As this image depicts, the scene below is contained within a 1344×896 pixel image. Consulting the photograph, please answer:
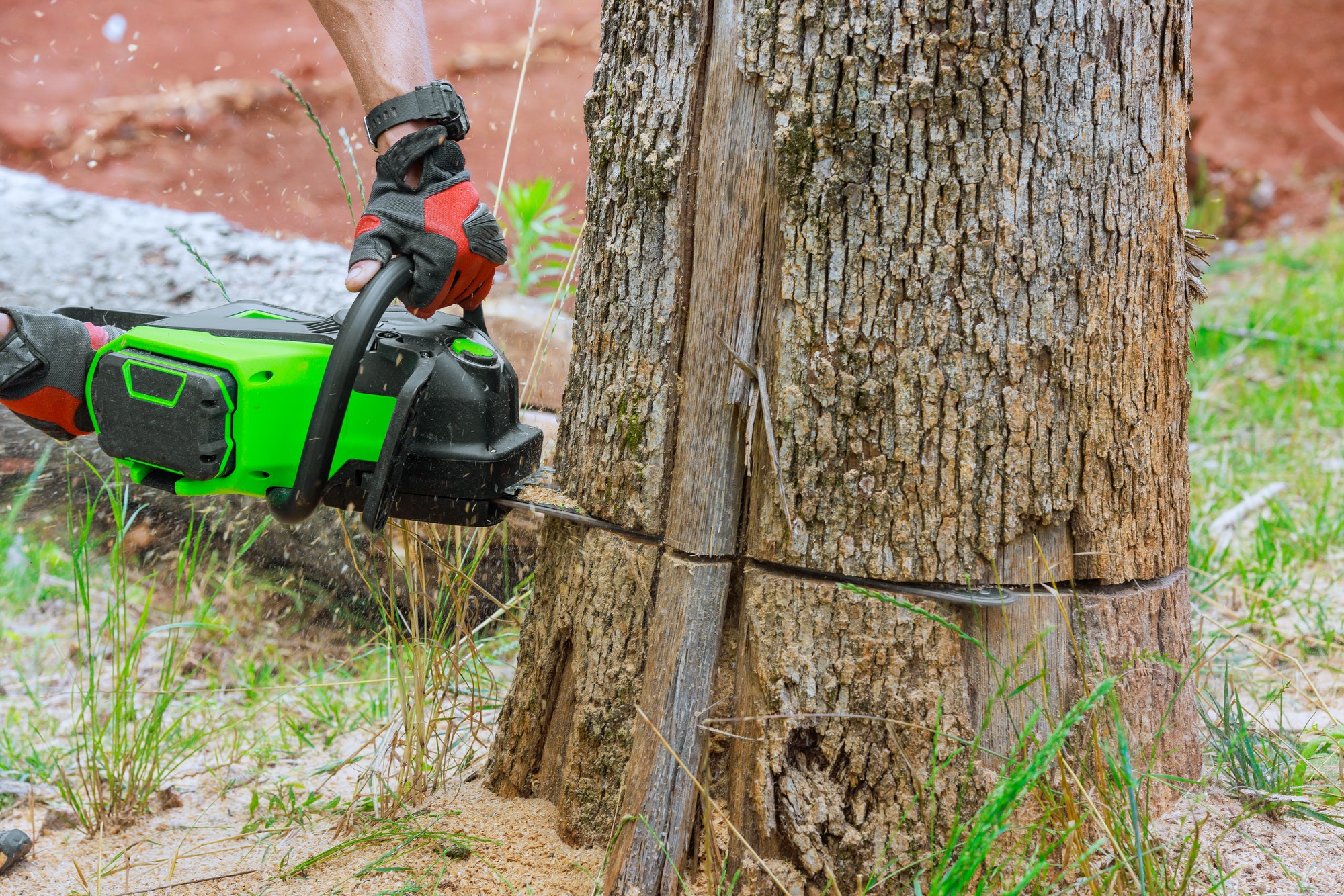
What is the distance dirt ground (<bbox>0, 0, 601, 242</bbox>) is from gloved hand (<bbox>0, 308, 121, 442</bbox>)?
19.4ft

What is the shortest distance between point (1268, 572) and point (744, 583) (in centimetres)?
160

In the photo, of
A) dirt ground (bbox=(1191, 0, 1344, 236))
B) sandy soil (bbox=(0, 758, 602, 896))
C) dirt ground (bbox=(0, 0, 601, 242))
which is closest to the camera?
sandy soil (bbox=(0, 758, 602, 896))

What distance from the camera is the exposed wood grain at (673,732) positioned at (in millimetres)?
1155

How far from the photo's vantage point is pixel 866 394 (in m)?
1.06

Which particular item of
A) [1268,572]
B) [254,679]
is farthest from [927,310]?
[254,679]

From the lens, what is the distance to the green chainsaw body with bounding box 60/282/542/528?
1.17m

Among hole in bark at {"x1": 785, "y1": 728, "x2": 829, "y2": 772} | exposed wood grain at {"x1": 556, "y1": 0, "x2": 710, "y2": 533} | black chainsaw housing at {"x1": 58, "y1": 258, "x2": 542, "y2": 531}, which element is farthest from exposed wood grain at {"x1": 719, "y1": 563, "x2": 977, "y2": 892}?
black chainsaw housing at {"x1": 58, "y1": 258, "x2": 542, "y2": 531}

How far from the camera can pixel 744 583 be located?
3.80 feet

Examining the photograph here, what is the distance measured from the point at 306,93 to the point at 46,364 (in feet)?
25.2

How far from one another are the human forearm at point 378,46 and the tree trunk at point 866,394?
0.32m

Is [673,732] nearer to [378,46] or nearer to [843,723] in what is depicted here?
[843,723]

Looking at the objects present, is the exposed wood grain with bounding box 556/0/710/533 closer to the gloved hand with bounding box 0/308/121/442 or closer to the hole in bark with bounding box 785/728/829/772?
the hole in bark with bounding box 785/728/829/772

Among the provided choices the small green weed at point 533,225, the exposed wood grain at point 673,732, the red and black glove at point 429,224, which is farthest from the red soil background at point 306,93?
the exposed wood grain at point 673,732

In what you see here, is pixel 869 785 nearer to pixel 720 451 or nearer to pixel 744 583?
pixel 744 583
